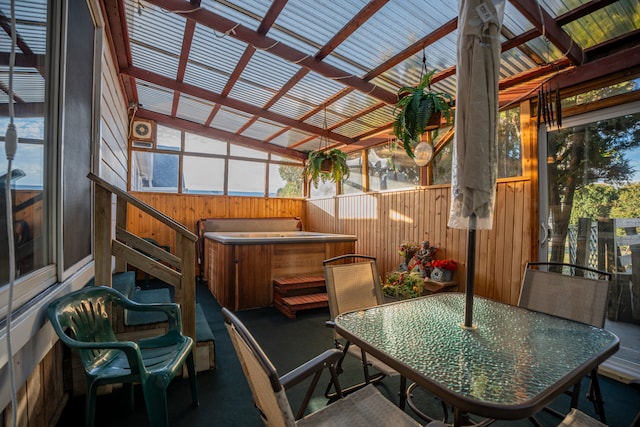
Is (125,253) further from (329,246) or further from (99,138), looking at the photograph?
(329,246)

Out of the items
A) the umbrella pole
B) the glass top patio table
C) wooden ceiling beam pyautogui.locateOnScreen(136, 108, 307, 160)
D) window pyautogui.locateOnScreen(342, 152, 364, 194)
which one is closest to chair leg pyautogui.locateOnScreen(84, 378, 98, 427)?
the glass top patio table

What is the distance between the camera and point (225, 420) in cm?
174

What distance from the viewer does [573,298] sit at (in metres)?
1.69

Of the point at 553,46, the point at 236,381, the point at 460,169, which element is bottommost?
the point at 236,381

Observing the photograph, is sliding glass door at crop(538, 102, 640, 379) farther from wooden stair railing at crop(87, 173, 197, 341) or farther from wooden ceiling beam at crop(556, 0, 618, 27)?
wooden stair railing at crop(87, 173, 197, 341)

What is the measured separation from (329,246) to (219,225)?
2493mm

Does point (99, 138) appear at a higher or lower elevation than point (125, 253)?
higher

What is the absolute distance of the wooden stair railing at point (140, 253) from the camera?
192cm

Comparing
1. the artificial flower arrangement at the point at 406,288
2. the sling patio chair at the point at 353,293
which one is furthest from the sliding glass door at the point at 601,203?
the sling patio chair at the point at 353,293

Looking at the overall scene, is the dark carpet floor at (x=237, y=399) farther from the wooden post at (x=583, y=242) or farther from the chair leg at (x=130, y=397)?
the wooden post at (x=583, y=242)

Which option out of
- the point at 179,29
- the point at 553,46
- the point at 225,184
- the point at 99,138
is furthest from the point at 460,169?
the point at 225,184

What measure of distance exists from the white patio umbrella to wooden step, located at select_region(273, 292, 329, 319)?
2.60 m

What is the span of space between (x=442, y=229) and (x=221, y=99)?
378 centimetres

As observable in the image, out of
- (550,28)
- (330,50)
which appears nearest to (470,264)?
(550,28)
